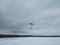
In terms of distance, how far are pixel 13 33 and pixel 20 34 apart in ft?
9.39

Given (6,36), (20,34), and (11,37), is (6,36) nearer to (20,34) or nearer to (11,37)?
(11,37)

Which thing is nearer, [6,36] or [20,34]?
[6,36]

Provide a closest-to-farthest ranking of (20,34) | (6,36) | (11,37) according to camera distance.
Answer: (6,36) → (11,37) → (20,34)

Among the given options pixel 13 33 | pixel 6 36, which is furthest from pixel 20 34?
pixel 6 36

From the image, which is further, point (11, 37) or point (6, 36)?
point (11, 37)

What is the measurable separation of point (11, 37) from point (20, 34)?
4.65 meters

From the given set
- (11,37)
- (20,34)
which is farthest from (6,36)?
(20,34)

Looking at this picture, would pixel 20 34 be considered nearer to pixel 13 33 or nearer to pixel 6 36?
pixel 13 33

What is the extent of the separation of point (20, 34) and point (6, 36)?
8.88 metres

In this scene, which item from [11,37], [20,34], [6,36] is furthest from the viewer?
[20,34]

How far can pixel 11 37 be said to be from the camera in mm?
43906

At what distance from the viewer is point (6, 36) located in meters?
39.5

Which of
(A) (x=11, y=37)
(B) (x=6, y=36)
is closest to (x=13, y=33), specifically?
(A) (x=11, y=37)

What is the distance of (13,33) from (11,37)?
2421 millimetres
